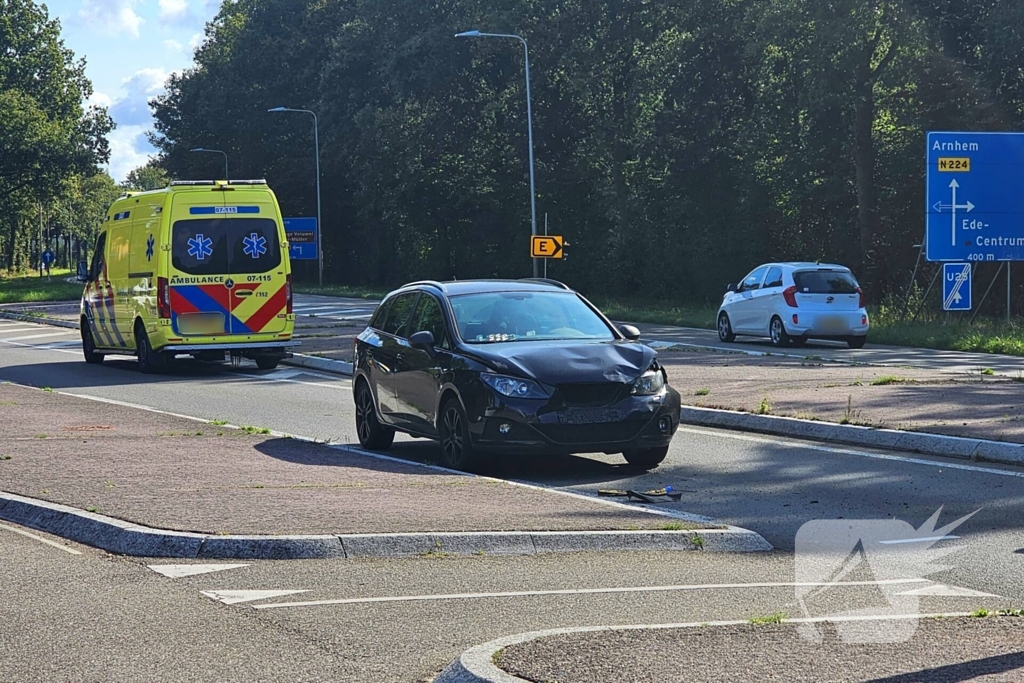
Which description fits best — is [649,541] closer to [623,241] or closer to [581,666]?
[581,666]

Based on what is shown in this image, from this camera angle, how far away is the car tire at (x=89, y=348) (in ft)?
80.5

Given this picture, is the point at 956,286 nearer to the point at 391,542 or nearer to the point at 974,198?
the point at 974,198

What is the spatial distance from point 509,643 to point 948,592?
2.44 metres

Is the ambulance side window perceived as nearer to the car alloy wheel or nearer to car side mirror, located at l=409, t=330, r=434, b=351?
car side mirror, located at l=409, t=330, r=434, b=351

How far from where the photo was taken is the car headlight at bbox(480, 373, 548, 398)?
431 inches

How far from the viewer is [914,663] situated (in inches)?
205

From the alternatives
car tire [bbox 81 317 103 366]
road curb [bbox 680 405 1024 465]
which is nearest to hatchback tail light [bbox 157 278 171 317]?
car tire [bbox 81 317 103 366]

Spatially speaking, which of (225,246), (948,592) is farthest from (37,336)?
(948,592)

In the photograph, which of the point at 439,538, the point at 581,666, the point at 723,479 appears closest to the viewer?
the point at 581,666

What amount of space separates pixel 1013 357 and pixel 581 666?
68.3 feet

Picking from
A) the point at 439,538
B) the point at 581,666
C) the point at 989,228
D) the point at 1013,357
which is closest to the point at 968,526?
the point at 439,538

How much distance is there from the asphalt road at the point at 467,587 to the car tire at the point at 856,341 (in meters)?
15.4

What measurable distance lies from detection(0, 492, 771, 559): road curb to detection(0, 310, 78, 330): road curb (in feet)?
96.8

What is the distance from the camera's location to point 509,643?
17.8ft
